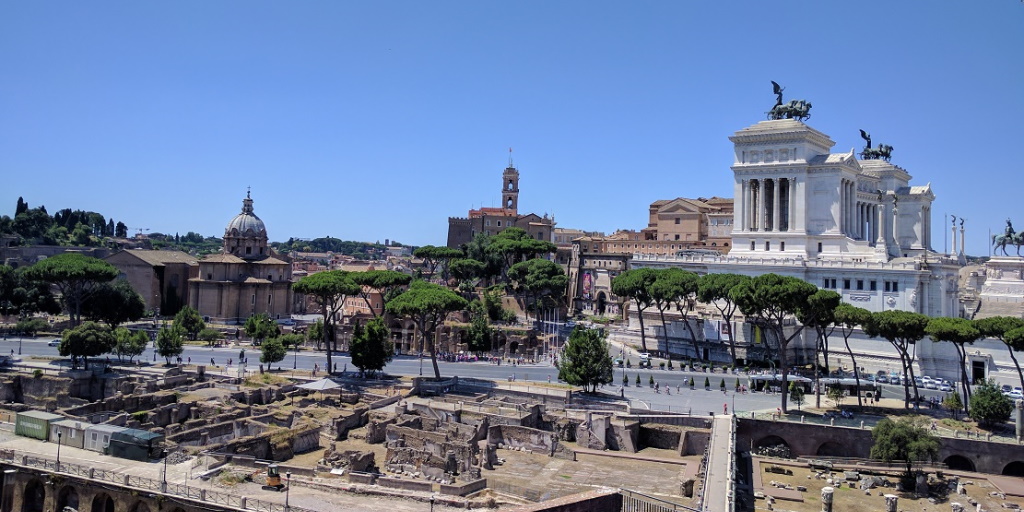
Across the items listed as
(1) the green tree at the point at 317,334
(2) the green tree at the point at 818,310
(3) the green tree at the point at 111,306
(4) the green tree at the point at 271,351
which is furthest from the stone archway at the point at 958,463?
(3) the green tree at the point at 111,306

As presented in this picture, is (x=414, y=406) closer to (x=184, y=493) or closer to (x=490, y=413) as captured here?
(x=490, y=413)

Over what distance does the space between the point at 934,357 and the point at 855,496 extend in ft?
83.6

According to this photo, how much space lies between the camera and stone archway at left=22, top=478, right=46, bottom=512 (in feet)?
98.9

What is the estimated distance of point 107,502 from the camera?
29.0m

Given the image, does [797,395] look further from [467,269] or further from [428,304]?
[467,269]

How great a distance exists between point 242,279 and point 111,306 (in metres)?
15.4

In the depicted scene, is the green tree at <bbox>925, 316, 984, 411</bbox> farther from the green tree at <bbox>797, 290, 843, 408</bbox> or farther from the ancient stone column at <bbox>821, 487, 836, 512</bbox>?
the ancient stone column at <bbox>821, 487, 836, 512</bbox>

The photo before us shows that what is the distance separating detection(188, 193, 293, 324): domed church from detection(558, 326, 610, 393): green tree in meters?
46.8

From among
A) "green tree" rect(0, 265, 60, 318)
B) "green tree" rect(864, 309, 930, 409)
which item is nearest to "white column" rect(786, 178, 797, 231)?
"green tree" rect(864, 309, 930, 409)

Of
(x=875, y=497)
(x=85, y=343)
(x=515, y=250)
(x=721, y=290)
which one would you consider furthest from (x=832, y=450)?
(x=515, y=250)

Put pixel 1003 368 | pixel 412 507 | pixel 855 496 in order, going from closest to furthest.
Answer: pixel 412 507 < pixel 855 496 < pixel 1003 368

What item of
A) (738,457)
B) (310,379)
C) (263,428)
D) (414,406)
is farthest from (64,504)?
(738,457)

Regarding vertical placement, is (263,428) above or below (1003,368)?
below

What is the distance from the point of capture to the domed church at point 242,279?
3265 inches
